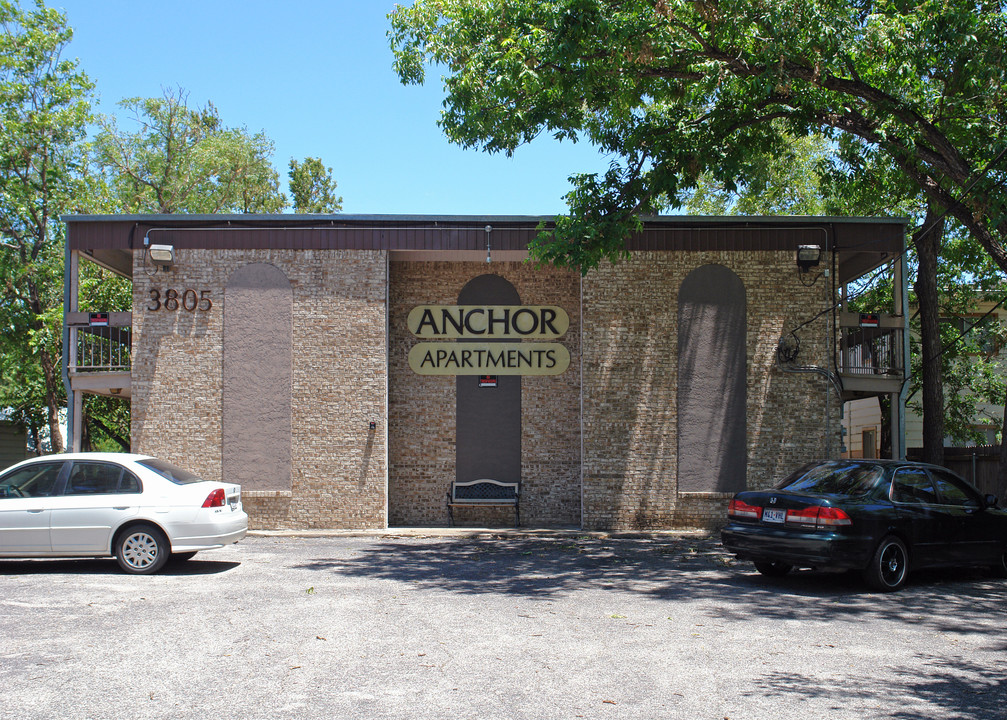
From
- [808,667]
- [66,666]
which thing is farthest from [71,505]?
[808,667]

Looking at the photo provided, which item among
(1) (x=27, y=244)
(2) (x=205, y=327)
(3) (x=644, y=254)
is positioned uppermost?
(1) (x=27, y=244)

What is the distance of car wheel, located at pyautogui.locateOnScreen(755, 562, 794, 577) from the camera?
11047mm

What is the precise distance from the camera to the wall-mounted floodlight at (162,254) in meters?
15.9

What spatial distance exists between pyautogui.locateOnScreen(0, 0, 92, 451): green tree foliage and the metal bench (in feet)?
41.9

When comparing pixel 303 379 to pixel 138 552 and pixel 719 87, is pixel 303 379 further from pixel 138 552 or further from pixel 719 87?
pixel 719 87

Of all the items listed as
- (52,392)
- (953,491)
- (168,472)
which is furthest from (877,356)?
(52,392)

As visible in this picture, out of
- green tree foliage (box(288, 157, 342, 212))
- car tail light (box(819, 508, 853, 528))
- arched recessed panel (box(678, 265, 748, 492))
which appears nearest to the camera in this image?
car tail light (box(819, 508, 853, 528))

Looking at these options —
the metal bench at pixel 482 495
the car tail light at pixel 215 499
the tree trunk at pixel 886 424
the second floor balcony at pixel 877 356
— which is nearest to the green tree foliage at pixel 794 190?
the tree trunk at pixel 886 424

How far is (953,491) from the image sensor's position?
434 inches

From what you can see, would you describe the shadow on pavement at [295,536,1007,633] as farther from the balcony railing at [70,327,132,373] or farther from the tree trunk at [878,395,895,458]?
the tree trunk at [878,395,895,458]

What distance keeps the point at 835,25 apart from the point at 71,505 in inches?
454

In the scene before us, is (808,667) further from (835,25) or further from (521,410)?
(521,410)

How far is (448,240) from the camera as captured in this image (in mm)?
16547

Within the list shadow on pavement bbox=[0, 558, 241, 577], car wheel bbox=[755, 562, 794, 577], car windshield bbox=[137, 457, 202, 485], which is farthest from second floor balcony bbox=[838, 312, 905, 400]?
car windshield bbox=[137, 457, 202, 485]
